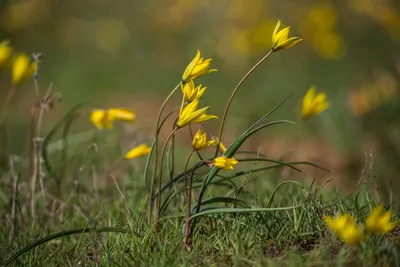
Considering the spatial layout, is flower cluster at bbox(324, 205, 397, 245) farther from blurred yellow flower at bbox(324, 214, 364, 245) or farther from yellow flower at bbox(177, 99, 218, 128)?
yellow flower at bbox(177, 99, 218, 128)

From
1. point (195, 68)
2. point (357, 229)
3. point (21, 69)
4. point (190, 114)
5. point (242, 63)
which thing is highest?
point (242, 63)

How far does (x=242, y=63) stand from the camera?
6.18 m

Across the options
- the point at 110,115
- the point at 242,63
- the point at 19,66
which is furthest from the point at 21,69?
the point at 242,63

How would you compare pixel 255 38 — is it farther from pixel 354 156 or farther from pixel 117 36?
pixel 117 36

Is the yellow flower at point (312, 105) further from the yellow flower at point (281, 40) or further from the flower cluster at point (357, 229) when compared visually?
the flower cluster at point (357, 229)

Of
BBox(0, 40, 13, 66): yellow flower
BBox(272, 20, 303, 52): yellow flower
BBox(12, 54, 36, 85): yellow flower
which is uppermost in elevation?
BBox(0, 40, 13, 66): yellow flower

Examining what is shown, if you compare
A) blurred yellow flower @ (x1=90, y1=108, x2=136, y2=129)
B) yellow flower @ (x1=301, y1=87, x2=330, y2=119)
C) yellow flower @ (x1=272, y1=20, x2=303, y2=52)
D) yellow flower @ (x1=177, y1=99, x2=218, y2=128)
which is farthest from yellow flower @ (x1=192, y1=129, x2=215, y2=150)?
blurred yellow flower @ (x1=90, y1=108, x2=136, y2=129)

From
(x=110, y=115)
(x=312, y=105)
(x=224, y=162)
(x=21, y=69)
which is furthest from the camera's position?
(x=21, y=69)

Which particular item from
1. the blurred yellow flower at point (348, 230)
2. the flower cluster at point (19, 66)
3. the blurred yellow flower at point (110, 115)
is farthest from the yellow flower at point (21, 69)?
the blurred yellow flower at point (348, 230)

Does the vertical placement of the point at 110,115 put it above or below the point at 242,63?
below

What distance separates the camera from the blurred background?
4.11m

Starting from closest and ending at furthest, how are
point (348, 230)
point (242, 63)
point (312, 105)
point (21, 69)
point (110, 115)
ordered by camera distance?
1. point (348, 230)
2. point (312, 105)
3. point (110, 115)
4. point (21, 69)
5. point (242, 63)

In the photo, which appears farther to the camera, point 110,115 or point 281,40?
point 110,115

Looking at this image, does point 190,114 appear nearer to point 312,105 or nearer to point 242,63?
point 312,105
